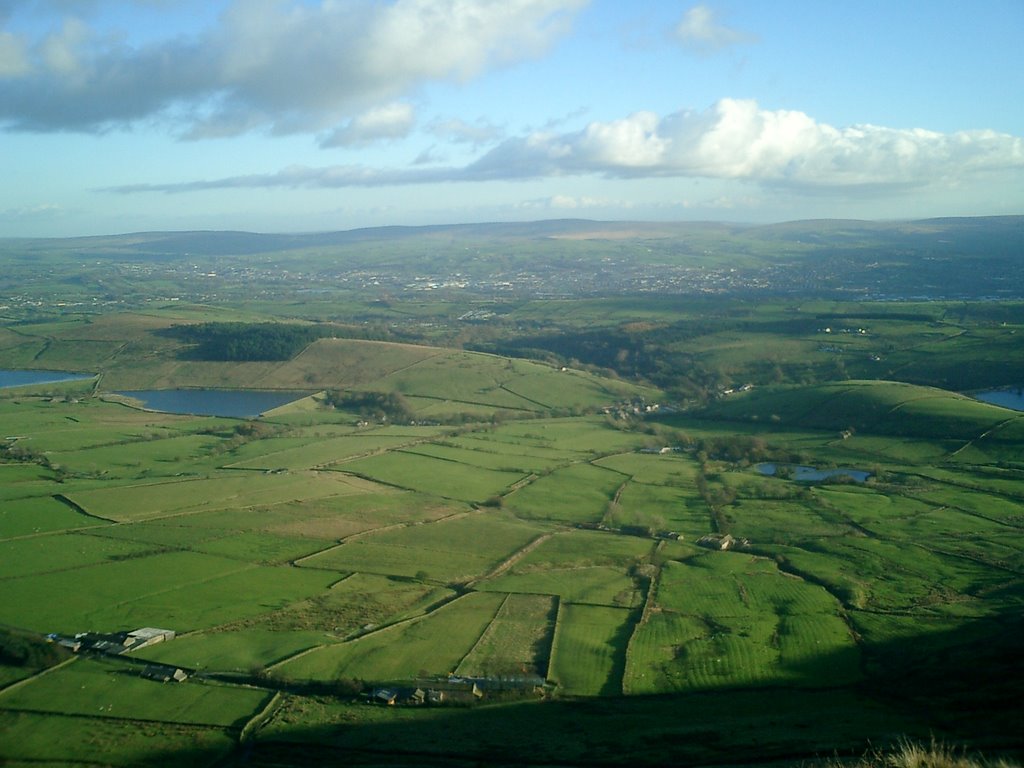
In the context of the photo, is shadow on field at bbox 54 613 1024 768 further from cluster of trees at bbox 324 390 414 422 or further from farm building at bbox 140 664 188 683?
A: cluster of trees at bbox 324 390 414 422

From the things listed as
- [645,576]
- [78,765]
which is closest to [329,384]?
[645,576]

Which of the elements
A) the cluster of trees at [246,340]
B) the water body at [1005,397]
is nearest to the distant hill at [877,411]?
the water body at [1005,397]

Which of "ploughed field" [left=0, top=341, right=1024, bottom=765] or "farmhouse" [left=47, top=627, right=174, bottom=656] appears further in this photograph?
"farmhouse" [left=47, top=627, right=174, bottom=656]

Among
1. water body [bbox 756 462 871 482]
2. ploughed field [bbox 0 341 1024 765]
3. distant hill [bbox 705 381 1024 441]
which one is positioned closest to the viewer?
ploughed field [bbox 0 341 1024 765]

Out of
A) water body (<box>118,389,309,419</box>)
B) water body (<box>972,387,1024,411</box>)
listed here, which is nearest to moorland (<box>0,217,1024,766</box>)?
water body (<box>972,387,1024,411</box>)

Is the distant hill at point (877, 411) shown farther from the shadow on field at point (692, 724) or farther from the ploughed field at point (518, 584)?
the shadow on field at point (692, 724)

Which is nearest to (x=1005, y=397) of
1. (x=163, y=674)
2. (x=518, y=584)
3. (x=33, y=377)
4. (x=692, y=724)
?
(x=518, y=584)

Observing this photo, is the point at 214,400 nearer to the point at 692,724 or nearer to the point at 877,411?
the point at 877,411
